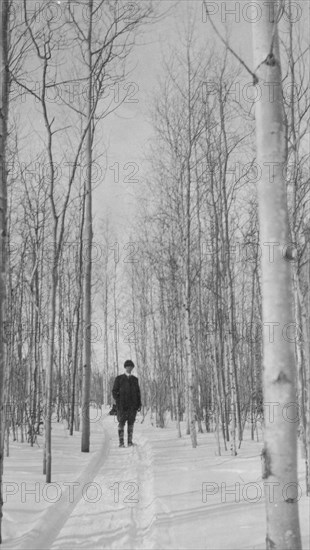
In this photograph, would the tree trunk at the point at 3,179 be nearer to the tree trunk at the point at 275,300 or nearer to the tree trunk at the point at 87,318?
the tree trunk at the point at 275,300

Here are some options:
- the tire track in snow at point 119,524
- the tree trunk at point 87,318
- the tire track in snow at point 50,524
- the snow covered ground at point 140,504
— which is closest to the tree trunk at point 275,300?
the snow covered ground at point 140,504

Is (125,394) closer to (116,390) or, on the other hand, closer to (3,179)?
(116,390)

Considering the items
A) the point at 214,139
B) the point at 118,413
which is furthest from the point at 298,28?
the point at 118,413

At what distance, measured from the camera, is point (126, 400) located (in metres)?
9.36

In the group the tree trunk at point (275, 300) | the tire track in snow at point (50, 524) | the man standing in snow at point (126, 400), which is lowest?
the tire track in snow at point (50, 524)

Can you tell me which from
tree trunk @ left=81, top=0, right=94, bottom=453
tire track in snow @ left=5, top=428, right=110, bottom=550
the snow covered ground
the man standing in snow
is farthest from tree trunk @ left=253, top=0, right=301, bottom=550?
the man standing in snow

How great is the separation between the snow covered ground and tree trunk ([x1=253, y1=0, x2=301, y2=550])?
1158 mm

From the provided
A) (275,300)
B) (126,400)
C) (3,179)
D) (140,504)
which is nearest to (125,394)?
(126,400)

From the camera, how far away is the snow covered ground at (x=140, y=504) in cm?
341

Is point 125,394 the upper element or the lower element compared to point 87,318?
lower

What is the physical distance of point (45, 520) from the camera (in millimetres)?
3988

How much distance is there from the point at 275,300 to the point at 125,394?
766cm

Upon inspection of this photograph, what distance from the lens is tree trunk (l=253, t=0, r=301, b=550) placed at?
6.68ft

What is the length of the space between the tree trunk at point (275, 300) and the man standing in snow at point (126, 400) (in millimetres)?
7449
